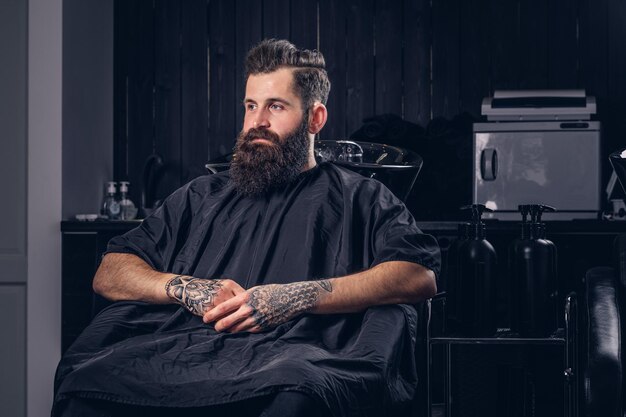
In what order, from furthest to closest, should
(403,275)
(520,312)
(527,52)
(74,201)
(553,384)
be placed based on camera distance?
(527,52) → (74,201) → (553,384) → (520,312) → (403,275)

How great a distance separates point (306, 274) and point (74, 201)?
1342 millimetres

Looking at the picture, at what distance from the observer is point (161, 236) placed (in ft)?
7.10

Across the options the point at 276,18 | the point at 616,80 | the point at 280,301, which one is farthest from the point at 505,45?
the point at 280,301

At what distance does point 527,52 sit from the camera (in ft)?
10.8

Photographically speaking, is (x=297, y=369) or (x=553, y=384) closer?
(x=297, y=369)

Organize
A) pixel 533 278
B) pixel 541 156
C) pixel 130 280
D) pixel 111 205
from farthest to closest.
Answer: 1. pixel 111 205
2. pixel 541 156
3. pixel 533 278
4. pixel 130 280

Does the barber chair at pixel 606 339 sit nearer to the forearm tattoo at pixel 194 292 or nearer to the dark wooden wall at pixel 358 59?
the forearm tattoo at pixel 194 292

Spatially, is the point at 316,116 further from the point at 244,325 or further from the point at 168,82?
the point at 168,82

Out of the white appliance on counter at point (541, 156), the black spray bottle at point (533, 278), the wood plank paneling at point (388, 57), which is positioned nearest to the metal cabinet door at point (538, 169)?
the white appliance on counter at point (541, 156)

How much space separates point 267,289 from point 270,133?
0.45 metres

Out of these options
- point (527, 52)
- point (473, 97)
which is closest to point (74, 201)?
point (473, 97)

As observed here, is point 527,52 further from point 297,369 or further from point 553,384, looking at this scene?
point 297,369

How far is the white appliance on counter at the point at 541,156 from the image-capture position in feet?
9.39

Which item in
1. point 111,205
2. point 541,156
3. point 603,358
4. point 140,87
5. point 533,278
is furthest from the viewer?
point 140,87
